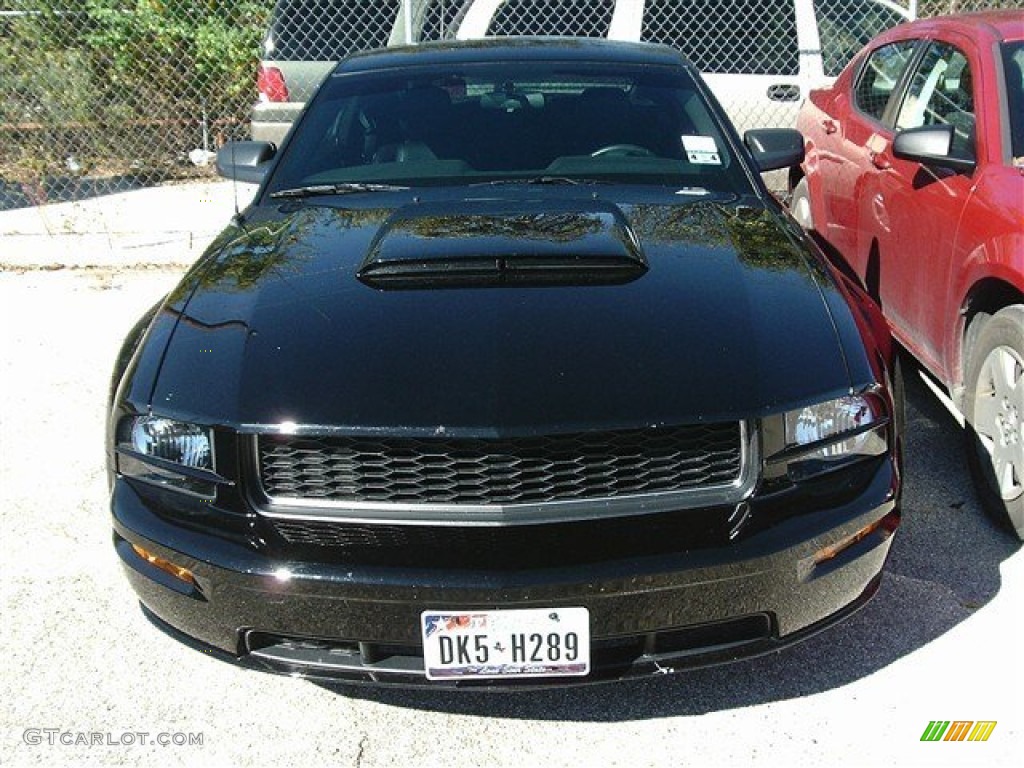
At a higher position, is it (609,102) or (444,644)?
(609,102)

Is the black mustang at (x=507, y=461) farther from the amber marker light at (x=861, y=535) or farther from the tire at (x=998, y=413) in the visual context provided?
the tire at (x=998, y=413)

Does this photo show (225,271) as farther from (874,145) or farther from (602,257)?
(874,145)

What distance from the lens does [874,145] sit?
494 centimetres

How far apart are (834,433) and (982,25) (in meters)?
2.69

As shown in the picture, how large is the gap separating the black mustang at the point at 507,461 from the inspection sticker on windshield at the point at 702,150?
2.92 ft

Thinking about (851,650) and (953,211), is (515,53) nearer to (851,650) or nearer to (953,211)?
(953,211)

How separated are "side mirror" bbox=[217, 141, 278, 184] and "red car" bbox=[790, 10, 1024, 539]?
2432 millimetres

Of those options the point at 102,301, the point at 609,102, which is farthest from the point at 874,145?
the point at 102,301

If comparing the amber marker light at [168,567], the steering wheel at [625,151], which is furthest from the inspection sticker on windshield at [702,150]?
the amber marker light at [168,567]

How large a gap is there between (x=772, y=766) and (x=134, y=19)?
29.3ft

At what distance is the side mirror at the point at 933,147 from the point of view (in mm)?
3914

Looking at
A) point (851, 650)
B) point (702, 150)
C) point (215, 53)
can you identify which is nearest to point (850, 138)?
point (702, 150)

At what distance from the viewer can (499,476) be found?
242 centimetres

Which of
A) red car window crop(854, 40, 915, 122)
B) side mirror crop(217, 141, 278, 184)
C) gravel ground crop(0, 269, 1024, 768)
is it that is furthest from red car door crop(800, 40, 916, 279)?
side mirror crop(217, 141, 278, 184)
